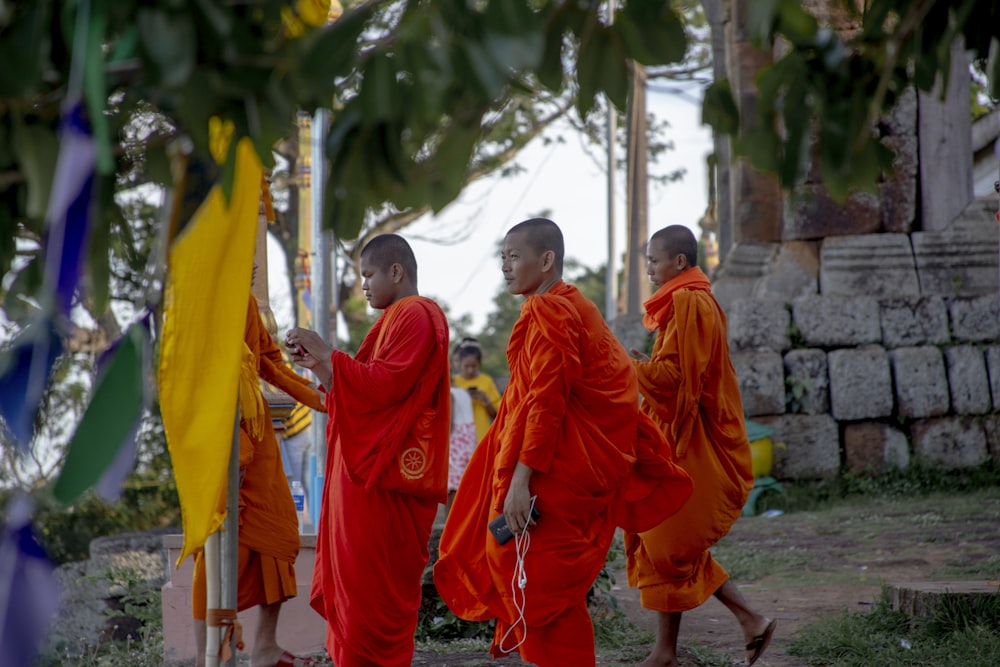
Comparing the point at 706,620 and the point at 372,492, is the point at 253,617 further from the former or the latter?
the point at 706,620

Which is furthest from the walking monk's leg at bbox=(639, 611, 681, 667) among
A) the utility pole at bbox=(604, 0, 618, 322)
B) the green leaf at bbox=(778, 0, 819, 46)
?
the utility pole at bbox=(604, 0, 618, 322)

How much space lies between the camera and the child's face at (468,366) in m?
10.6

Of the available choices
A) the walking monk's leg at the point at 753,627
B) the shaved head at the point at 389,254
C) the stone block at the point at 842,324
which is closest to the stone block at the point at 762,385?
the stone block at the point at 842,324

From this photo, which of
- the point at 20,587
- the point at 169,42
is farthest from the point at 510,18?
the point at 20,587

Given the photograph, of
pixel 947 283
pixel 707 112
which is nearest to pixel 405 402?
pixel 707 112

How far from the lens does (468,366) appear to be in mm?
10625

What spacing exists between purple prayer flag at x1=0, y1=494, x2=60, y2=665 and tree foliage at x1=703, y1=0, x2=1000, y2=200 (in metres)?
1.58

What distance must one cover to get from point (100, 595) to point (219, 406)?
483 centimetres

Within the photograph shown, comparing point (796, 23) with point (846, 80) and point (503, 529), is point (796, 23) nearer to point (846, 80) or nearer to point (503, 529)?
point (846, 80)

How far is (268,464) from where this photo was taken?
5.21 metres

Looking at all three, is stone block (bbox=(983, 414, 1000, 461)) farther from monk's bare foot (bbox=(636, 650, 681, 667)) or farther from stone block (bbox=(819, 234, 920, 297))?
monk's bare foot (bbox=(636, 650, 681, 667))

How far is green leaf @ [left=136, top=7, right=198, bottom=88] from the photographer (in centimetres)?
188

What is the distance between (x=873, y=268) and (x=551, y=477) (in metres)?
6.89

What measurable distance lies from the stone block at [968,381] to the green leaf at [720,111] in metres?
8.40
